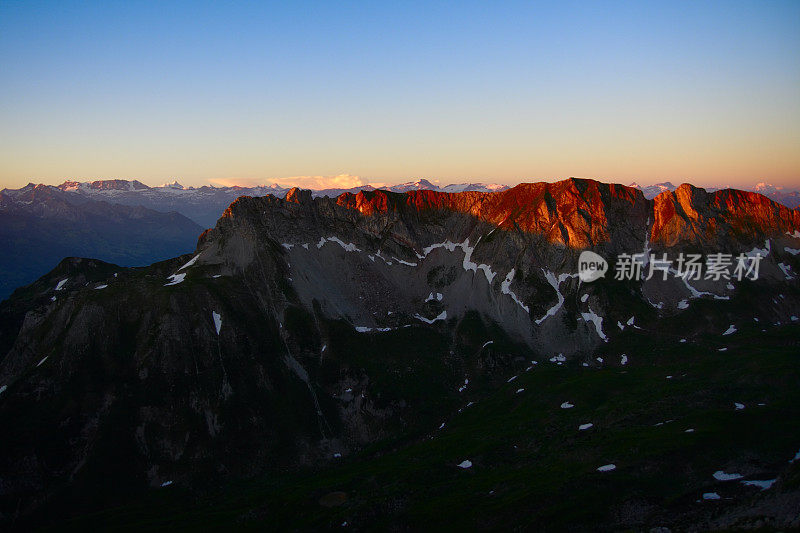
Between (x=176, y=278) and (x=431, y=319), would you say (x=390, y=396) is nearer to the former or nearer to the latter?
(x=431, y=319)

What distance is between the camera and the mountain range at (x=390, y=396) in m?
75.6

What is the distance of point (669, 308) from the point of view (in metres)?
183

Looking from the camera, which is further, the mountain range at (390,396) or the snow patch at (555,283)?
the snow patch at (555,283)

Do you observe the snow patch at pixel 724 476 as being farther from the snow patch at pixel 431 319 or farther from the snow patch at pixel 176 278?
the snow patch at pixel 176 278

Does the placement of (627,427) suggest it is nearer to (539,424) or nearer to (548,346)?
(539,424)

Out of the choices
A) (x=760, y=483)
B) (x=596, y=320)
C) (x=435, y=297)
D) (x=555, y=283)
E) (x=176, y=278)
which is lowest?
(x=596, y=320)

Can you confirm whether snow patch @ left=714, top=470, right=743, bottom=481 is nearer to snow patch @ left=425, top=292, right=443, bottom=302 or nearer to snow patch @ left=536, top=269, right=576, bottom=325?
snow patch @ left=536, top=269, right=576, bottom=325

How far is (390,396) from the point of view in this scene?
485 ft

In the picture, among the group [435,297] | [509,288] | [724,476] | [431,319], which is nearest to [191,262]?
[431,319]

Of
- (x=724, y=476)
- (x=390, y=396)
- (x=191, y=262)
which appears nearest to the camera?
(x=724, y=476)

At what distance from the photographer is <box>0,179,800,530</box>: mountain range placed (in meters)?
75.6

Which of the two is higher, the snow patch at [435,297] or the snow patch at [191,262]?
the snow patch at [191,262]

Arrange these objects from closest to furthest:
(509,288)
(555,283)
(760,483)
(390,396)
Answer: (760,483)
(390,396)
(509,288)
(555,283)

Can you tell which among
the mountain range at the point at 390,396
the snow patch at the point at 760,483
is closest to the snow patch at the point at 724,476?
the mountain range at the point at 390,396
